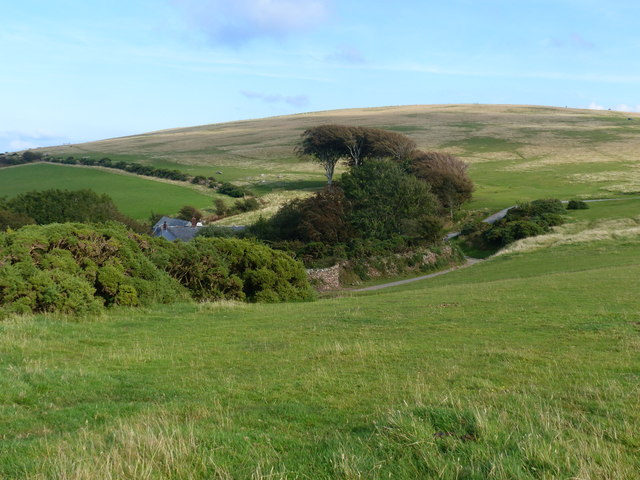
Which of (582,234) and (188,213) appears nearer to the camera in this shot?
(582,234)

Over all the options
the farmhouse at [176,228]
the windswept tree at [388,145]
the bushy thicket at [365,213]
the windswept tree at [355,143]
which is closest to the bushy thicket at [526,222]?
the bushy thicket at [365,213]

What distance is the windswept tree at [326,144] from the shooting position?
94.4 m

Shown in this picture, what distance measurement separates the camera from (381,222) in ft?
181

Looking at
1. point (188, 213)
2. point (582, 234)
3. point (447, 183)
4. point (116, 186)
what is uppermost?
point (116, 186)

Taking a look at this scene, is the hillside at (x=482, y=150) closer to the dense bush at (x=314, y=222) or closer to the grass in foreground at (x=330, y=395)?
the dense bush at (x=314, y=222)

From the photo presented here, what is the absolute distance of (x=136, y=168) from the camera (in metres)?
120

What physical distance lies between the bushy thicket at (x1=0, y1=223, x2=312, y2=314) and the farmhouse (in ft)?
105

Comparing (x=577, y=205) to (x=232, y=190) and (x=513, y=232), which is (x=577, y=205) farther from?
(x=232, y=190)

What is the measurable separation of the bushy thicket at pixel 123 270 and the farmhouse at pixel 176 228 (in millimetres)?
32037

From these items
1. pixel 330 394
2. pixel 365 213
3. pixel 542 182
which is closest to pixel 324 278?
pixel 365 213

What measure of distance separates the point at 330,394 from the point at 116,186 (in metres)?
103

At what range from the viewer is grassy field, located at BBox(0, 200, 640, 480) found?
17.4 ft

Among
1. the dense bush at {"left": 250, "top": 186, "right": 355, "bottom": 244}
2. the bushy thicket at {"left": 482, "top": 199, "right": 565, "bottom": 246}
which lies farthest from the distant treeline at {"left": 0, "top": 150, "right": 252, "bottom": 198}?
the bushy thicket at {"left": 482, "top": 199, "right": 565, "bottom": 246}

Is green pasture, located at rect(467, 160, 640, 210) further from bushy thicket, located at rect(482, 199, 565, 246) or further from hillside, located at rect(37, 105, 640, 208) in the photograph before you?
bushy thicket, located at rect(482, 199, 565, 246)
